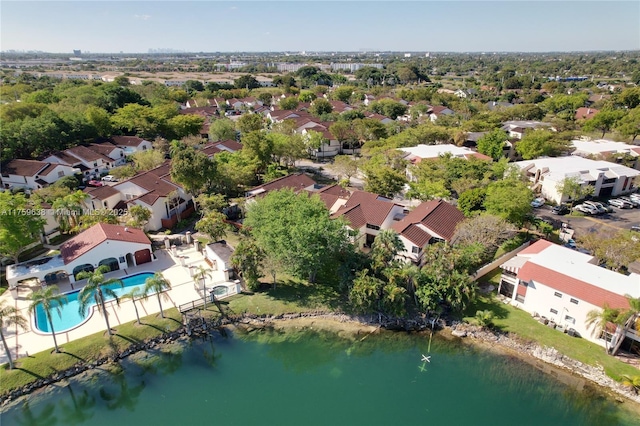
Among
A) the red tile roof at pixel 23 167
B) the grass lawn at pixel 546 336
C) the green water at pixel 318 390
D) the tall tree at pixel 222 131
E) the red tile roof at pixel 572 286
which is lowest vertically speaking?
the green water at pixel 318 390

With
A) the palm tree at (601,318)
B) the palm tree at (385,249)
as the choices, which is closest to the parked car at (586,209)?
the palm tree at (601,318)

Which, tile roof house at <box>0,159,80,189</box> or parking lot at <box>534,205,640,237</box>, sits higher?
tile roof house at <box>0,159,80,189</box>


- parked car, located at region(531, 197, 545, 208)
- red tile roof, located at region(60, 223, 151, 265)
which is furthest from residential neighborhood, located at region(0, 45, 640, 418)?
parked car, located at region(531, 197, 545, 208)

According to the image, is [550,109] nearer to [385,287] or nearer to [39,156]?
[385,287]

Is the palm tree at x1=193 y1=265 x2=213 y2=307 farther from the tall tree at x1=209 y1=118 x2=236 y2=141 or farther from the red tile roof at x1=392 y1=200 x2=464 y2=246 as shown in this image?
the tall tree at x1=209 y1=118 x2=236 y2=141

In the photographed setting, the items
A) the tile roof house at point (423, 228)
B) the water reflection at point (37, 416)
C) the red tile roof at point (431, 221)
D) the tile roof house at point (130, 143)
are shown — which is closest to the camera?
the water reflection at point (37, 416)

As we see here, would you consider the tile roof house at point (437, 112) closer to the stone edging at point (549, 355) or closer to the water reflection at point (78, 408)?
the stone edging at point (549, 355)

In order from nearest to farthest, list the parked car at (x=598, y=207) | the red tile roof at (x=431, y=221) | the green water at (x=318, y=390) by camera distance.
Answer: the green water at (x=318, y=390) < the red tile roof at (x=431, y=221) < the parked car at (x=598, y=207)
